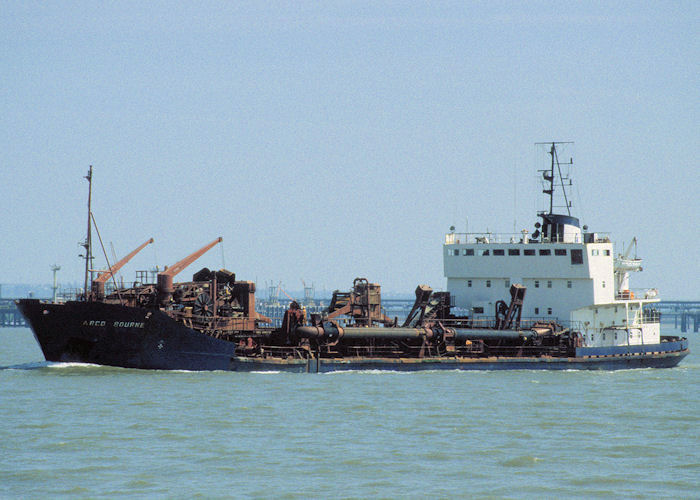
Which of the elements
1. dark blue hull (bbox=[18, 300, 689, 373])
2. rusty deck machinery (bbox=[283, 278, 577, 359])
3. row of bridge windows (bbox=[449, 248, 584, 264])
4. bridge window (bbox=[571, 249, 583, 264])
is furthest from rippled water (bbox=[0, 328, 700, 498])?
row of bridge windows (bbox=[449, 248, 584, 264])

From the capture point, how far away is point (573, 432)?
1131 inches

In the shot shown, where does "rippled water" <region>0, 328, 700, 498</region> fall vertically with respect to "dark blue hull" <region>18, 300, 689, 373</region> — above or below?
below

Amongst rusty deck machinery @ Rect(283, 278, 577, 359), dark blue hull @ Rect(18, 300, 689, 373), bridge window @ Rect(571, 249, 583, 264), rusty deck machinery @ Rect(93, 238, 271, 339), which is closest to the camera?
dark blue hull @ Rect(18, 300, 689, 373)

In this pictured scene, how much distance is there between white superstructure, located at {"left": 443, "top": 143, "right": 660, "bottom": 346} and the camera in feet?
153

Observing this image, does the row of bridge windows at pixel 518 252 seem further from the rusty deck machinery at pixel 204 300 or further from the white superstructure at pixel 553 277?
the rusty deck machinery at pixel 204 300

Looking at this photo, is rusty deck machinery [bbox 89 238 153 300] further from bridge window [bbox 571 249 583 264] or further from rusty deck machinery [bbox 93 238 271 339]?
bridge window [bbox 571 249 583 264]

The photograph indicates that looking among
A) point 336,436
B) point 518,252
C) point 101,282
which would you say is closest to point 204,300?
point 101,282

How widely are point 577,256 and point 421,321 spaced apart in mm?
7850

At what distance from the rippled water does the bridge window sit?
8.21 metres

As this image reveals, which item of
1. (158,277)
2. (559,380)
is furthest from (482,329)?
(158,277)

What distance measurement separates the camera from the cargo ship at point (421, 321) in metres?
39.3

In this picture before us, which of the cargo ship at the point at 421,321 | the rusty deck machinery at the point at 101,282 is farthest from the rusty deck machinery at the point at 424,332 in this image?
the rusty deck machinery at the point at 101,282

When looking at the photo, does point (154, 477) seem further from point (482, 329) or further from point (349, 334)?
point (482, 329)

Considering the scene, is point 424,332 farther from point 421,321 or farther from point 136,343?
point 136,343
